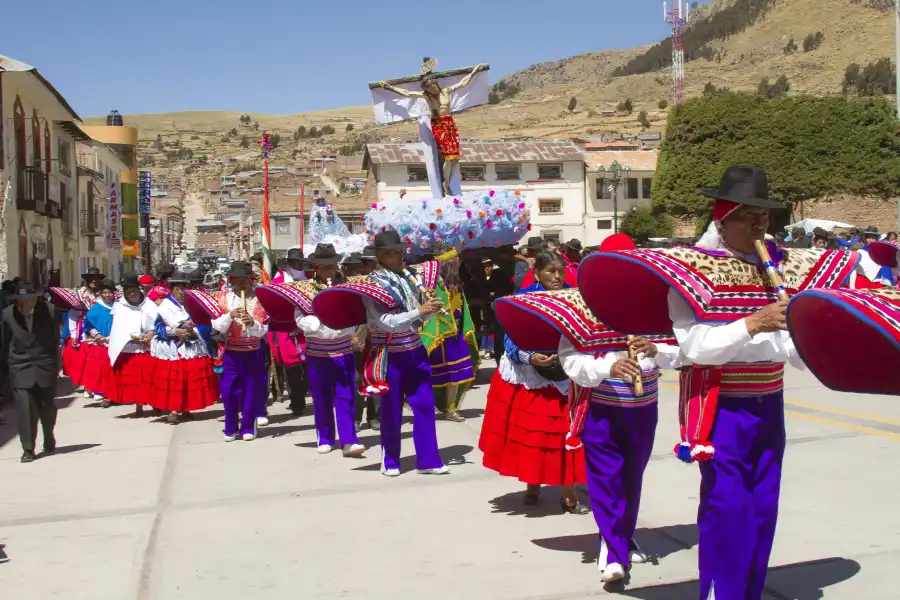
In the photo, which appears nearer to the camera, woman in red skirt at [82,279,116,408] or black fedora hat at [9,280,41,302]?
black fedora hat at [9,280,41,302]

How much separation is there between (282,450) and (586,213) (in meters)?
53.3

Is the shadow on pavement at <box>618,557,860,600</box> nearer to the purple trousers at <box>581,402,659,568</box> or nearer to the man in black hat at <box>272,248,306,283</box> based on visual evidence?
the purple trousers at <box>581,402,659,568</box>

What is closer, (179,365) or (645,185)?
(179,365)

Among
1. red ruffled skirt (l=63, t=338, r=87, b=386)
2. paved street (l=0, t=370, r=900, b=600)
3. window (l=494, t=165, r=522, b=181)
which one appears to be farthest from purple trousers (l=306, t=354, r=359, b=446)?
window (l=494, t=165, r=522, b=181)

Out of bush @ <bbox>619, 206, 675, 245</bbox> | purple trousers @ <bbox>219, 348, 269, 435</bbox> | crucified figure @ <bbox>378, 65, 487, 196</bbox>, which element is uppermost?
crucified figure @ <bbox>378, 65, 487, 196</bbox>

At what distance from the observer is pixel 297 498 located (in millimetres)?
7914

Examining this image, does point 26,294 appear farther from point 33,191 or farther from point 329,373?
point 33,191

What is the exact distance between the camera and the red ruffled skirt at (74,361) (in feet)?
52.3

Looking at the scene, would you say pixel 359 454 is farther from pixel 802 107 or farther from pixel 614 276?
pixel 802 107

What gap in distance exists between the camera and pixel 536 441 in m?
6.75

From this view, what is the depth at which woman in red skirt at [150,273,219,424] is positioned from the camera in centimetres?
1252

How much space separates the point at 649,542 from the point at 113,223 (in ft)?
158

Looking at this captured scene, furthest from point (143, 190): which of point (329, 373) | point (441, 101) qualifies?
point (329, 373)

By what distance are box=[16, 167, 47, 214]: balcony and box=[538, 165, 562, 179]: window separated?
36.4m
